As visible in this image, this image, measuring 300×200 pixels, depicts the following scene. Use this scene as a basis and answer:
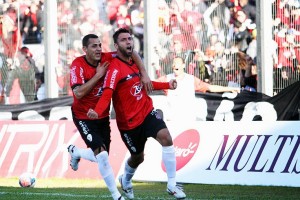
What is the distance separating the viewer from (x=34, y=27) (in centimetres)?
2114

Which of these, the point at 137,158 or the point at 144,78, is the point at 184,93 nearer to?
the point at 137,158

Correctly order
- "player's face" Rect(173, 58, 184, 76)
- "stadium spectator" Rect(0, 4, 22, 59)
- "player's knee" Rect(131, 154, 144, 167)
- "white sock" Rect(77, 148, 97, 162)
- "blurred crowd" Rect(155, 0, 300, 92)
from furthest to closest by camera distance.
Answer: "stadium spectator" Rect(0, 4, 22, 59), "player's face" Rect(173, 58, 184, 76), "blurred crowd" Rect(155, 0, 300, 92), "white sock" Rect(77, 148, 97, 162), "player's knee" Rect(131, 154, 144, 167)

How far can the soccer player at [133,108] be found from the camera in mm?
11930

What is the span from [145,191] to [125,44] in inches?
143

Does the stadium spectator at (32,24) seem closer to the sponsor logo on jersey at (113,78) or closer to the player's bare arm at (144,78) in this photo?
the player's bare arm at (144,78)

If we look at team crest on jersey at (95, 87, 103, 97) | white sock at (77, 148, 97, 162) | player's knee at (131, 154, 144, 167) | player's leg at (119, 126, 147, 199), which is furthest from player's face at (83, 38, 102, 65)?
white sock at (77, 148, 97, 162)

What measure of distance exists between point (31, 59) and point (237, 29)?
528 cm

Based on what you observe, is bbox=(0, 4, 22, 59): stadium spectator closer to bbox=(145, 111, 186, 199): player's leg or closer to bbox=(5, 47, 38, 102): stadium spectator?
bbox=(5, 47, 38, 102): stadium spectator

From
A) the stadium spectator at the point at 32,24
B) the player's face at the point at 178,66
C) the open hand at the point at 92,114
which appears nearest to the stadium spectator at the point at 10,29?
the stadium spectator at the point at 32,24

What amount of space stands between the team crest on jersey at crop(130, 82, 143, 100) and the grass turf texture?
1.69 meters

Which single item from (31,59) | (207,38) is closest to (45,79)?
(31,59)

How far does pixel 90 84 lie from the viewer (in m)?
11.9

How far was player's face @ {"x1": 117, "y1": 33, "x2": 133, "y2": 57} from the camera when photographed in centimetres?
1204

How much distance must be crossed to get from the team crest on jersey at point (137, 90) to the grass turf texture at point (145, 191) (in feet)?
5.54
